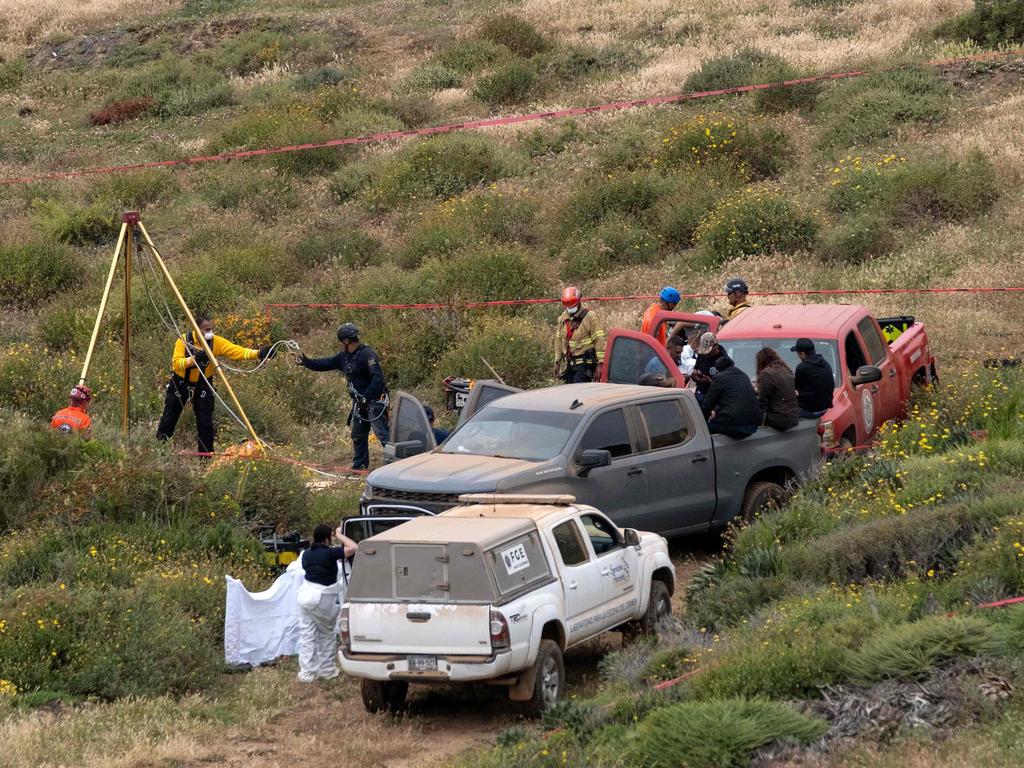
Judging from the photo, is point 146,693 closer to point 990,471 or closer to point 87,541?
point 87,541

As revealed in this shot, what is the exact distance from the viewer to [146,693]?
33.6 feet

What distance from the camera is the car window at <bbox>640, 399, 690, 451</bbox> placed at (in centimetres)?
1256

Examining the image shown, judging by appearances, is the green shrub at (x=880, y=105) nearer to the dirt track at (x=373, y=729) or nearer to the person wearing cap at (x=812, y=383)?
the person wearing cap at (x=812, y=383)

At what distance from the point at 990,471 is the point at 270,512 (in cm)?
654

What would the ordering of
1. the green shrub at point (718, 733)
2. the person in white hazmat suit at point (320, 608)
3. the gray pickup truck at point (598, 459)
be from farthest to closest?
the gray pickup truck at point (598, 459)
the person in white hazmat suit at point (320, 608)
the green shrub at point (718, 733)

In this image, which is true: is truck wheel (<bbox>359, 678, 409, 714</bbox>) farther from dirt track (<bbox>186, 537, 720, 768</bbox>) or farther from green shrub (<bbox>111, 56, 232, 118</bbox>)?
green shrub (<bbox>111, 56, 232, 118</bbox>)

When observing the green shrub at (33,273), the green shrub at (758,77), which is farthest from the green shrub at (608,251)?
the green shrub at (33,273)

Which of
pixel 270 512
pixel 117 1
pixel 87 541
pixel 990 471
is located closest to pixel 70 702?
pixel 87 541

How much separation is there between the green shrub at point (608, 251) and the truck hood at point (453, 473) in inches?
542

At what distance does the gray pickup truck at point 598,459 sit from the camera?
11.5 metres

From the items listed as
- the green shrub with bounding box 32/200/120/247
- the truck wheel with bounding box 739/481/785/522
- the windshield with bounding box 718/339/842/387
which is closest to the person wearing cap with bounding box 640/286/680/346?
the windshield with bounding box 718/339/842/387

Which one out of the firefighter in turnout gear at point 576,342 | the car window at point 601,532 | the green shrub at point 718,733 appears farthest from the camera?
the firefighter in turnout gear at point 576,342

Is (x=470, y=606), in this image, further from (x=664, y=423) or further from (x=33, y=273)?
(x=33, y=273)

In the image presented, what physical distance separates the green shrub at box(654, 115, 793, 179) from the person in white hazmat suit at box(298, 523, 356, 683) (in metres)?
19.4
